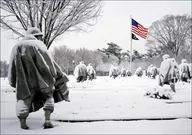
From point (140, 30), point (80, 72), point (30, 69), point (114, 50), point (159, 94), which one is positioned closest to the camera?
point (30, 69)

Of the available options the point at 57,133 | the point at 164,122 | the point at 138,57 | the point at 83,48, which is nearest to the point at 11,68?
the point at 57,133

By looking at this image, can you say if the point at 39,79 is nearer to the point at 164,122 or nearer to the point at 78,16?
the point at 164,122

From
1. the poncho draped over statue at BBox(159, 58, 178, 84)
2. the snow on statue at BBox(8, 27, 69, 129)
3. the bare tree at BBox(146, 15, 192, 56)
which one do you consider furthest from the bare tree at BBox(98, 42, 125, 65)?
the snow on statue at BBox(8, 27, 69, 129)

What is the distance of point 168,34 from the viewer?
24.6m

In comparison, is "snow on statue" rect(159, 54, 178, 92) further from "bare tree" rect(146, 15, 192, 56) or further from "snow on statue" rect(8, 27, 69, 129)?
"snow on statue" rect(8, 27, 69, 129)

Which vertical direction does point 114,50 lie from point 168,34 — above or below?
above

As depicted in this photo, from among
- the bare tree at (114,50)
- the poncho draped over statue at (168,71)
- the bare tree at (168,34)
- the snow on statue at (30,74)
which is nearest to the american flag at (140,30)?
the bare tree at (168,34)

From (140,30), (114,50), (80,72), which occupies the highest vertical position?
(114,50)

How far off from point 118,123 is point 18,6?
29.5 feet

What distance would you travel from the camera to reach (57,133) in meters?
3.40

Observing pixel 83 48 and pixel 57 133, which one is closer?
pixel 57 133

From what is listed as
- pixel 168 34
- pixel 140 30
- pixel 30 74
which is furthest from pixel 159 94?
pixel 168 34

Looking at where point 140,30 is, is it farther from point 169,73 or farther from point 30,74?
point 30,74

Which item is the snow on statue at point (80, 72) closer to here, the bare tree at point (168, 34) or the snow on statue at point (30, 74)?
the bare tree at point (168, 34)
